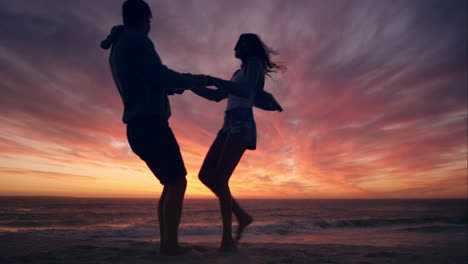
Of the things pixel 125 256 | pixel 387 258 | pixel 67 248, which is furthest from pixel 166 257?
pixel 387 258

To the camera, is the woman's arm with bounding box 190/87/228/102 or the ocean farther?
the ocean

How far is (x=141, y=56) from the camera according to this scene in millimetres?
2244

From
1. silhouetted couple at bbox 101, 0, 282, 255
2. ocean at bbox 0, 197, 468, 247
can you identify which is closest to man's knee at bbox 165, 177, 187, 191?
silhouetted couple at bbox 101, 0, 282, 255

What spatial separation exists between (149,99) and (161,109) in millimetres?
132

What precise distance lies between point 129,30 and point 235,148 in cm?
148

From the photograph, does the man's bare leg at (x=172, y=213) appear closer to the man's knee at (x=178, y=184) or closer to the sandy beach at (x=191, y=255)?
the man's knee at (x=178, y=184)

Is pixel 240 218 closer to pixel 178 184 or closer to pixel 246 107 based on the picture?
pixel 178 184

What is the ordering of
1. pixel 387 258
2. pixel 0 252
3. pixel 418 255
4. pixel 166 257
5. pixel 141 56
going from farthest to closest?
pixel 418 255 → pixel 387 258 → pixel 0 252 → pixel 166 257 → pixel 141 56

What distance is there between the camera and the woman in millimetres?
2695

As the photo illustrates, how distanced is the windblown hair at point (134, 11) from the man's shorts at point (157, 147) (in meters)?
0.96

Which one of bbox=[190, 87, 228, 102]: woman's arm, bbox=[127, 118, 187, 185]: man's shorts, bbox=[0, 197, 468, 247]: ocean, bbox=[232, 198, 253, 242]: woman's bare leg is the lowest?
bbox=[0, 197, 468, 247]: ocean

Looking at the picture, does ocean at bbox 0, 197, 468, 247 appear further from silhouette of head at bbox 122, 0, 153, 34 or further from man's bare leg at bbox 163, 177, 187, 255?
silhouette of head at bbox 122, 0, 153, 34

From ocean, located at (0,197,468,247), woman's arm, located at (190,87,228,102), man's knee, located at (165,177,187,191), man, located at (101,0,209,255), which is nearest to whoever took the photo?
man, located at (101,0,209,255)

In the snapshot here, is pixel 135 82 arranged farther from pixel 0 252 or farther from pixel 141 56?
pixel 0 252
